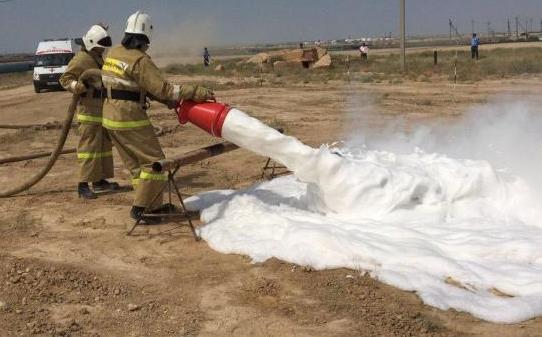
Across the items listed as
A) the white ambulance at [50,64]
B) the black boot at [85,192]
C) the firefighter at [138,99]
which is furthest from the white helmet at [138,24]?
the white ambulance at [50,64]

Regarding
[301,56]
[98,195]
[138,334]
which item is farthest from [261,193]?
[301,56]

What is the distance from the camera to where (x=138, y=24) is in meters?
5.47

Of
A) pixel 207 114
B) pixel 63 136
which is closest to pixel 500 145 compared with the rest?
pixel 207 114

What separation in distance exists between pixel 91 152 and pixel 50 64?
63.8 feet

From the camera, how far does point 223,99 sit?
18047mm

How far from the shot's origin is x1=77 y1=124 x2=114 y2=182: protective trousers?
6.88m

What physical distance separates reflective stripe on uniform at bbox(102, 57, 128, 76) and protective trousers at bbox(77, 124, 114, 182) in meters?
1.49

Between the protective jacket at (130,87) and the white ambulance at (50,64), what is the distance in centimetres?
2007

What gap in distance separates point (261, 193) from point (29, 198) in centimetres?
287

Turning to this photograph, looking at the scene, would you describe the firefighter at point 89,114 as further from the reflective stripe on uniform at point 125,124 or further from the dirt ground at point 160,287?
the reflective stripe on uniform at point 125,124

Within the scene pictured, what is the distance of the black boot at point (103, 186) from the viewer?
23.3 ft

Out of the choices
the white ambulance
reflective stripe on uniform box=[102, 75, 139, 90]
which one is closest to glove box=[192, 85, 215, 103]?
reflective stripe on uniform box=[102, 75, 139, 90]

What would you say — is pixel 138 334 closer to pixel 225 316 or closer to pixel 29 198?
pixel 225 316

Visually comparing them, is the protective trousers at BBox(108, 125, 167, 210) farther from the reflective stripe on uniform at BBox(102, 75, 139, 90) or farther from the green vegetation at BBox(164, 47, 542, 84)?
the green vegetation at BBox(164, 47, 542, 84)
